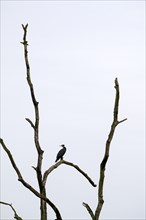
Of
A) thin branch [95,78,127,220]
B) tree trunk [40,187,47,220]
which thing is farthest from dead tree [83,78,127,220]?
tree trunk [40,187,47,220]

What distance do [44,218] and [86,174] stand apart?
103 centimetres

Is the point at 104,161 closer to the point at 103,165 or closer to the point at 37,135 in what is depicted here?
the point at 103,165

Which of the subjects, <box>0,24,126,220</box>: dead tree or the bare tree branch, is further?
the bare tree branch

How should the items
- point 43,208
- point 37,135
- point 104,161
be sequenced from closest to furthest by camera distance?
point 104,161 → point 43,208 → point 37,135

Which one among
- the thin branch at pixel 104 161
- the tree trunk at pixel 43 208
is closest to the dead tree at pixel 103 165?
the thin branch at pixel 104 161

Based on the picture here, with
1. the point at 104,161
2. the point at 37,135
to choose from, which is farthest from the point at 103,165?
the point at 37,135

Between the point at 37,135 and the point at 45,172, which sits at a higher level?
the point at 37,135

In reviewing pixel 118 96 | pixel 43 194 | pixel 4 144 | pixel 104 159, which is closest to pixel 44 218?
pixel 43 194

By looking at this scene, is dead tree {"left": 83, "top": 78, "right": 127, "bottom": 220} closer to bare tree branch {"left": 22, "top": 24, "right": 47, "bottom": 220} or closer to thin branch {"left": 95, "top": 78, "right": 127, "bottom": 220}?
thin branch {"left": 95, "top": 78, "right": 127, "bottom": 220}

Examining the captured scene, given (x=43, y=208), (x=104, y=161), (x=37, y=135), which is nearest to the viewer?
(x=104, y=161)

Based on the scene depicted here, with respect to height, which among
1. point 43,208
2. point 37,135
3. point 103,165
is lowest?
point 43,208

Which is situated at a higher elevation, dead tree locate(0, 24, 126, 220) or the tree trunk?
dead tree locate(0, 24, 126, 220)

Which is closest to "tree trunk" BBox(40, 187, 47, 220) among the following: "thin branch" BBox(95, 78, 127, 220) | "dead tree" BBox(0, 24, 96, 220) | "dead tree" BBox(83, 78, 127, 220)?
"dead tree" BBox(0, 24, 96, 220)

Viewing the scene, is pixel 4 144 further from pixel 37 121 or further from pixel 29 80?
pixel 29 80
